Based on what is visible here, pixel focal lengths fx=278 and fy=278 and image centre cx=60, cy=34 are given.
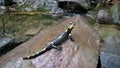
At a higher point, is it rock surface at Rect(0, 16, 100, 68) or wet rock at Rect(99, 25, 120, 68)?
rock surface at Rect(0, 16, 100, 68)

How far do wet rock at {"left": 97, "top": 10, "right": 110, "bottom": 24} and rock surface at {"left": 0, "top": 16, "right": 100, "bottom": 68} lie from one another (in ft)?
11.9

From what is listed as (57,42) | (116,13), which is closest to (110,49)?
(57,42)

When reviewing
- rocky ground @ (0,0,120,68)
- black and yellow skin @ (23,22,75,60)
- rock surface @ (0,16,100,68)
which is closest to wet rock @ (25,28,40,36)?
rocky ground @ (0,0,120,68)

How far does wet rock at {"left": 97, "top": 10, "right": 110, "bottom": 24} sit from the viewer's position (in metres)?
9.37

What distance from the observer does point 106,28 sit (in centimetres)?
866

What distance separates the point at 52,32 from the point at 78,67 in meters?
1.46

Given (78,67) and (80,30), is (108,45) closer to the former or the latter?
(80,30)

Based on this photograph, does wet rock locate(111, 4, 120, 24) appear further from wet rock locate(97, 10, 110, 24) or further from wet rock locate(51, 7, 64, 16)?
wet rock locate(51, 7, 64, 16)

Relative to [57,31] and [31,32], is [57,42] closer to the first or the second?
[57,31]

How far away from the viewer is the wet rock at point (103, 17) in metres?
9.37

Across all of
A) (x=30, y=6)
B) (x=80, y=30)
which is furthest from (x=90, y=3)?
(x=80, y=30)

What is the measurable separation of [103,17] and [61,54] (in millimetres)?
5044

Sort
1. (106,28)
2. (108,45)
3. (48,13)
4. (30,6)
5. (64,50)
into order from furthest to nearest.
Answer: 1. (30,6)
2. (48,13)
3. (106,28)
4. (108,45)
5. (64,50)

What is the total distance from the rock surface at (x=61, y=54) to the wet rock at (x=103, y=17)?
3.62 meters
